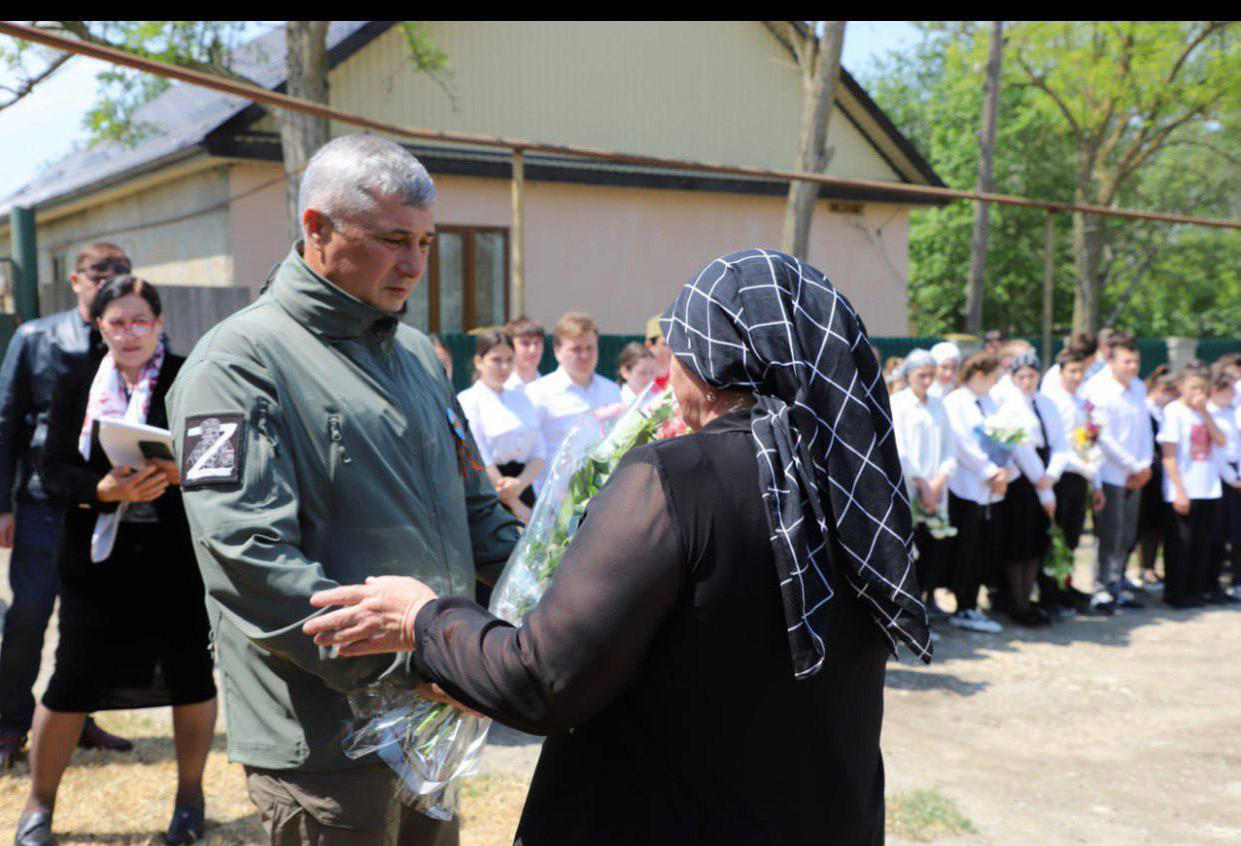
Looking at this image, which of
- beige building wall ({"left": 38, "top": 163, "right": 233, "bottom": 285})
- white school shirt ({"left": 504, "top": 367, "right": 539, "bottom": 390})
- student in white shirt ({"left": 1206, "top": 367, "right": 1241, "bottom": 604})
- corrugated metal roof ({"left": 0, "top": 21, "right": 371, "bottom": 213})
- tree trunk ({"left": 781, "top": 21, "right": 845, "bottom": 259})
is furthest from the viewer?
beige building wall ({"left": 38, "top": 163, "right": 233, "bottom": 285})

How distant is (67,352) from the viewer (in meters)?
4.34

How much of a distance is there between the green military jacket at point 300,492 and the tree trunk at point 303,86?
9.04 meters

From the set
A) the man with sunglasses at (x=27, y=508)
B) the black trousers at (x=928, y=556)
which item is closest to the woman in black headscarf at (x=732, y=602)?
the man with sunglasses at (x=27, y=508)

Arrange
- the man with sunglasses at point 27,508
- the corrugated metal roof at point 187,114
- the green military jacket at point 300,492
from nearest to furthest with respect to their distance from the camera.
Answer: the green military jacket at point 300,492 < the man with sunglasses at point 27,508 < the corrugated metal roof at point 187,114

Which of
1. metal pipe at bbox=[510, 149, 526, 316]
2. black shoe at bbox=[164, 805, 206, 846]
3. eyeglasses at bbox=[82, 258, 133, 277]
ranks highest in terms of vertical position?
metal pipe at bbox=[510, 149, 526, 316]

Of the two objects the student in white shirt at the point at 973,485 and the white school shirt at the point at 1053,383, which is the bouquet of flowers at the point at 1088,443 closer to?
the white school shirt at the point at 1053,383

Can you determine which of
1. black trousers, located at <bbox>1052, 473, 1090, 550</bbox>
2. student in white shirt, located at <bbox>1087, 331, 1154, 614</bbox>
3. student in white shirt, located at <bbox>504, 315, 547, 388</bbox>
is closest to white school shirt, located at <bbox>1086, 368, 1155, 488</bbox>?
student in white shirt, located at <bbox>1087, 331, 1154, 614</bbox>

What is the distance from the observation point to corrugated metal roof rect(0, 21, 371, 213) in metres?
13.7

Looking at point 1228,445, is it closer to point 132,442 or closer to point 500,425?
point 500,425

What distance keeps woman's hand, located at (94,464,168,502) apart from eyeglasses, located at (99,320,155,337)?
1.62ft

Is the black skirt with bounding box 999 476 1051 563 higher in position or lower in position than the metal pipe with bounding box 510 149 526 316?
lower

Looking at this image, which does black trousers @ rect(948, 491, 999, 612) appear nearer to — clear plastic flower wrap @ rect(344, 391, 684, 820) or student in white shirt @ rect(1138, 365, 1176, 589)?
student in white shirt @ rect(1138, 365, 1176, 589)

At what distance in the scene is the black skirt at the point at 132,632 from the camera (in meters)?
3.87

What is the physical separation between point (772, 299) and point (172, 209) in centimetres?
1526
